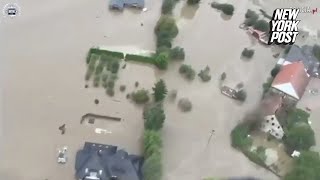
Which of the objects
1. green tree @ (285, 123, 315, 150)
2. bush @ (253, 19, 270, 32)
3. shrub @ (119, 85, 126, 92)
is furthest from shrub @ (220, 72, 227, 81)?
shrub @ (119, 85, 126, 92)

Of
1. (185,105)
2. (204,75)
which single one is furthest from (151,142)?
(204,75)

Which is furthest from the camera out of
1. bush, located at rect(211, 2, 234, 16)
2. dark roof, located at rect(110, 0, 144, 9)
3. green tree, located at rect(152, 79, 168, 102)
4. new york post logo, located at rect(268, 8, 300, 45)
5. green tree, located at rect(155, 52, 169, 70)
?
bush, located at rect(211, 2, 234, 16)

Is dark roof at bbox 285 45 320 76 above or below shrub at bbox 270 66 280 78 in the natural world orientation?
above

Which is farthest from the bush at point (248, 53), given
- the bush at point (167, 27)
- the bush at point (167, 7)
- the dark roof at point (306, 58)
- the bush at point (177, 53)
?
the bush at point (167, 7)

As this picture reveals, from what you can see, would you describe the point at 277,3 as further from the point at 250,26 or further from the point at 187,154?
the point at 187,154

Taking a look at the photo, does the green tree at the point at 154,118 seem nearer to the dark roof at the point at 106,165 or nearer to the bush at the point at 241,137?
the dark roof at the point at 106,165

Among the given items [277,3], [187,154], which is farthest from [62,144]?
[277,3]

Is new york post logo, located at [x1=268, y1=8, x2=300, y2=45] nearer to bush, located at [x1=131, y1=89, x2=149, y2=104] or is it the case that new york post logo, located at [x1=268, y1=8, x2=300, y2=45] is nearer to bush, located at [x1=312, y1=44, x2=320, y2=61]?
bush, located at [x1=312, y1=44, x2=320, y2=61]
